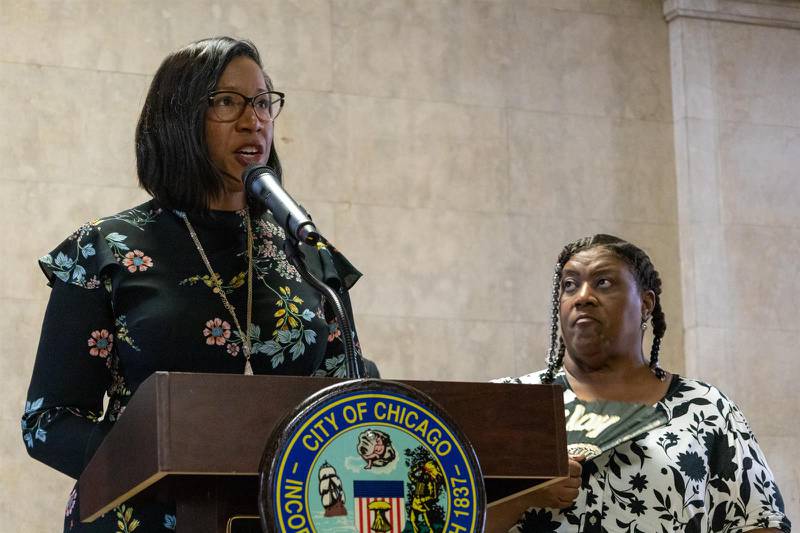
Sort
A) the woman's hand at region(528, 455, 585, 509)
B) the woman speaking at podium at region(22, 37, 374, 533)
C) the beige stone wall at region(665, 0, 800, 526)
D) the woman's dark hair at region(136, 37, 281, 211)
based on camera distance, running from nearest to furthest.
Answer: the woman speaking at podium at region(22, 37, 374, 533), the woman's dark hair at region(136, 37, 281, 211), the woman's hand at region(528, 455, 585, 509), the beige stone wall at region(665, 0, 800, 526)

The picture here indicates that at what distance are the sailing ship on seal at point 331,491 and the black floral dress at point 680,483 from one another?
1.72 metres

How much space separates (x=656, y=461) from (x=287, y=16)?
9.97ft

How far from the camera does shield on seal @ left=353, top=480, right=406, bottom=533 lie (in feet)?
5.21

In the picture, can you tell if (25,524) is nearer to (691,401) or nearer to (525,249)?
(525,249)

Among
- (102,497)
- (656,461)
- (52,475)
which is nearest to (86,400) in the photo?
(102,497)

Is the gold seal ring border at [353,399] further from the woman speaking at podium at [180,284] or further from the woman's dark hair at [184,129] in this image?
the woman's dark hair at [184,129]

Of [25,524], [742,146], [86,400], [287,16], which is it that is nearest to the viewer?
[86,400]

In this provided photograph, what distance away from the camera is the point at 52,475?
5.00 m

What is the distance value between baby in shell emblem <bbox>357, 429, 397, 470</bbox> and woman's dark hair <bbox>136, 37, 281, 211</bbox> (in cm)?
83

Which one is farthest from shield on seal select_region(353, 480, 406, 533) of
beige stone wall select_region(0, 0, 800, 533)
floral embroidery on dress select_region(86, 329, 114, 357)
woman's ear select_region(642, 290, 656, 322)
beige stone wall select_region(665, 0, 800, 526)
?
beige stone wall select_region(665, 0, 800, 526)

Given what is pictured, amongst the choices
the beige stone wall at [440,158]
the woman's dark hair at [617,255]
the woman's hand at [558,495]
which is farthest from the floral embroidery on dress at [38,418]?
the beige stone wall at [440,158]

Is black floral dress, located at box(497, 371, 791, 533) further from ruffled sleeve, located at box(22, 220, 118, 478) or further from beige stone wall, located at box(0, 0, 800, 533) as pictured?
beige stone wall, located at box(0, 0, 800, 533)

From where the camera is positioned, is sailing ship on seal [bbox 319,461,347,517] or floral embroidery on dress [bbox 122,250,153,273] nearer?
sailing ship on seal [bbox 319,461,347,517]

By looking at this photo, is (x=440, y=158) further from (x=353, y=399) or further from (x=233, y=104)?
(x=353, y=399)
